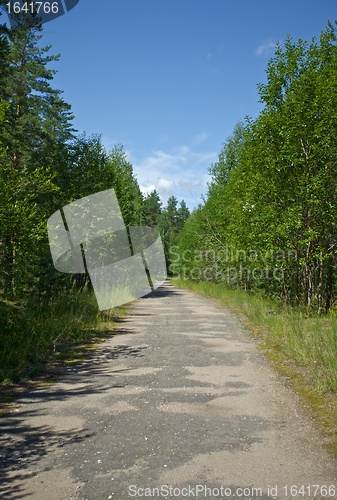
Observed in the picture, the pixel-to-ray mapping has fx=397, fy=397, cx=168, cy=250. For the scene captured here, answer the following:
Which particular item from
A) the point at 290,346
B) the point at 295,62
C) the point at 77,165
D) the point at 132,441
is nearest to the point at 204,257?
the point at 77,165

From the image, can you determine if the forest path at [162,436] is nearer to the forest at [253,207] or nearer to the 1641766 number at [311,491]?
the 1641766 number at [311,491]

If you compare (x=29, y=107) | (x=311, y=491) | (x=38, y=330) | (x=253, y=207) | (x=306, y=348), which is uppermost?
(x=29, y=107)

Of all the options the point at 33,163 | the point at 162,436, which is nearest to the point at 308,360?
the point at 162,436

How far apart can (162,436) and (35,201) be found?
980 cm

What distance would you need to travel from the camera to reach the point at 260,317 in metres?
12.6

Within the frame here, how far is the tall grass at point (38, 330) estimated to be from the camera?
277 inches

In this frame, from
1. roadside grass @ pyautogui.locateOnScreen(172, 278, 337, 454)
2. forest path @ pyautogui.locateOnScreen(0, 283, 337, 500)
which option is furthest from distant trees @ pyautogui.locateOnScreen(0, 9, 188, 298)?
roadside grass @ pyautogui.locateOnScreen(172, 278, 337, 454)

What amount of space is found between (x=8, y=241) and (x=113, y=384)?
357 cm

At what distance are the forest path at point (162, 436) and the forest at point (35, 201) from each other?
1730 millimetres

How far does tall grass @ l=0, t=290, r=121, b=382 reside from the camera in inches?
277

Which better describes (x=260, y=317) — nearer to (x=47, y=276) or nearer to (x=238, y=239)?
(x=238, y=239)

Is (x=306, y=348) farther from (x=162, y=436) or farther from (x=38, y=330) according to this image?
(x=38, y=330)

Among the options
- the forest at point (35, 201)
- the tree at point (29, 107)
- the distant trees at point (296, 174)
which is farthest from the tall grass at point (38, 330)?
the distant trees at point (296, 174)

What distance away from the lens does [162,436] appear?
4.30 meters
